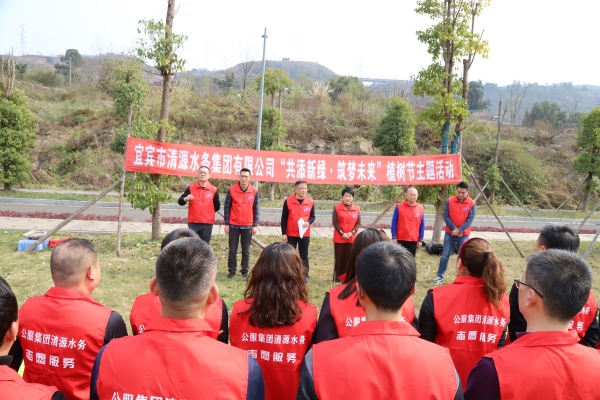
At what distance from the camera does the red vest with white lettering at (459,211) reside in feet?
22.8

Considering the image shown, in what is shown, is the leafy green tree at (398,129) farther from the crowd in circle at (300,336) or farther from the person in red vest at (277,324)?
the person in red vest at (277,324)

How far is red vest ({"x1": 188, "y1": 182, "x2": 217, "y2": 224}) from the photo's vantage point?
685 centimetres

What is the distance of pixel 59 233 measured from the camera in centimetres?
966

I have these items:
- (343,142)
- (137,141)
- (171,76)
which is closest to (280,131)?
(343,142)

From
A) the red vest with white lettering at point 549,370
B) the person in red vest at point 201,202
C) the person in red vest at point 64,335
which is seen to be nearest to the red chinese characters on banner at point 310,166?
the person in red vest at point 201,202

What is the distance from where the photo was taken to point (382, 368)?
1.46 meters

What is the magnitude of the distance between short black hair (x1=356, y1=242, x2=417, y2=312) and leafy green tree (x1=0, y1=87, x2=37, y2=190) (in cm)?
1767

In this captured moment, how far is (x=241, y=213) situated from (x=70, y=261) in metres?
4.54

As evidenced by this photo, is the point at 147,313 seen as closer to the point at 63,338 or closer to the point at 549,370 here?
the point at 63,338

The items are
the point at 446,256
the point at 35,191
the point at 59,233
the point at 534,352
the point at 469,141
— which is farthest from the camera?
the point at 469,141

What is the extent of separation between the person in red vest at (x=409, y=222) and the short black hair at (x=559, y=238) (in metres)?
3.54

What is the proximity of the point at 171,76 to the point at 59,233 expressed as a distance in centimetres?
434

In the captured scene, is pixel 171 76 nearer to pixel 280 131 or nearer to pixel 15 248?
pixel 15 248

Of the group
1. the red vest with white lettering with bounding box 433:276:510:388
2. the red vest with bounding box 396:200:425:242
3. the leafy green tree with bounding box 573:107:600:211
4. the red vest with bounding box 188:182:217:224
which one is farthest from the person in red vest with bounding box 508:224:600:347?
the leafy green tree with bounding box 573:107:600:211
